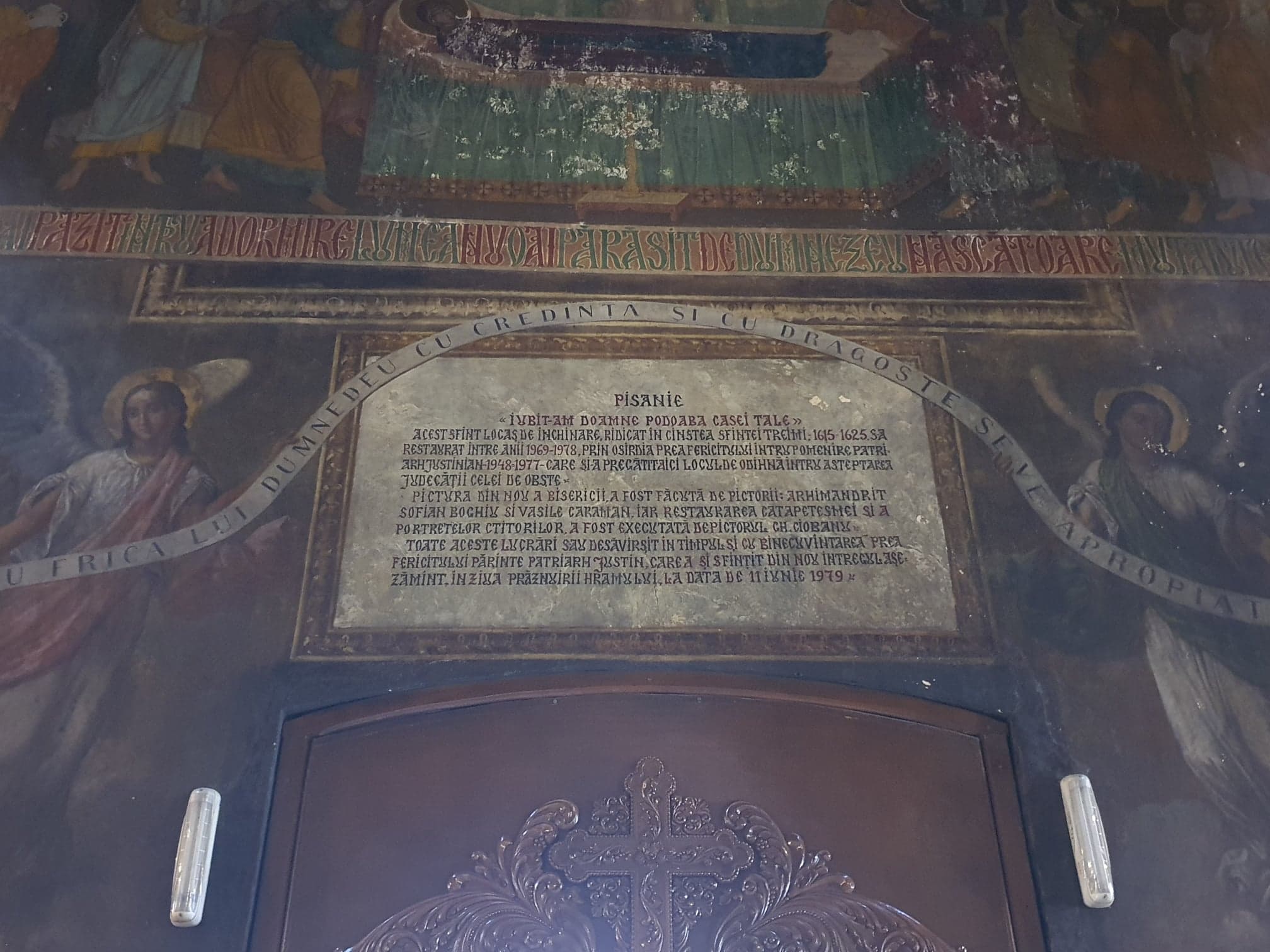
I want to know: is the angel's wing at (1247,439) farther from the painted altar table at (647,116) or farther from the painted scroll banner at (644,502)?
the painted altar table at (647,116)

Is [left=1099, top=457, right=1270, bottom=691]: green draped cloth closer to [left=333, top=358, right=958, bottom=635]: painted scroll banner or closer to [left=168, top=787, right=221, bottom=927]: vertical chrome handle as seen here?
[left=333, top=358, right=958, bottom=635]: painted scroll banner

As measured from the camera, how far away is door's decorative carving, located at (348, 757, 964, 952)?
13.9ft

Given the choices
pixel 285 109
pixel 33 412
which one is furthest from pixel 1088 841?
pixel 285 109

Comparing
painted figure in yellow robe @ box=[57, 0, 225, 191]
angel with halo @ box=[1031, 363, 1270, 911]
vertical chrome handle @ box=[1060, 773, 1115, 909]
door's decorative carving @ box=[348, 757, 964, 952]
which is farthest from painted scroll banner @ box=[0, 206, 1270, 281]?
door's decorative carving @ box=[348, 757, 964, 952]

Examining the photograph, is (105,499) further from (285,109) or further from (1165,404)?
(1165,404)

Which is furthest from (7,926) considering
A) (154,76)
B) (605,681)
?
(154,76)

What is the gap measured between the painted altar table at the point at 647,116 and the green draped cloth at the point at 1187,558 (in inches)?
68.9

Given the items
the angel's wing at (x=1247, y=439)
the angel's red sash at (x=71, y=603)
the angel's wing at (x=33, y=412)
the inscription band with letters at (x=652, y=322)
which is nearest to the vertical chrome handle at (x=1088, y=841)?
the inscription band with letters at (x=652, y=322)

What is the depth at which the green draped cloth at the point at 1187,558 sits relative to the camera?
4.89 metres

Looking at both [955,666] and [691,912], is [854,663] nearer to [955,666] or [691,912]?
[955,666]

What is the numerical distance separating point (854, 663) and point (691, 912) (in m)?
1.06

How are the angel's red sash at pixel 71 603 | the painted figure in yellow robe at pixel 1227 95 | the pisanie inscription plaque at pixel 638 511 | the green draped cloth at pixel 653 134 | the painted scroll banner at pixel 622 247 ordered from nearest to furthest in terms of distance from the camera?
the angel's red sash at pixel 71 603
the pisanie inscription plaque at pixel 638 511
the painted scroll banner at pixel 622 247
the green draped cloth at pixel 653 134
the painted figure in yellow robe at pixel 1227 95

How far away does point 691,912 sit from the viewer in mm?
4293

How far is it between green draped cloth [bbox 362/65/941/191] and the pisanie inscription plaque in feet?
3.64
